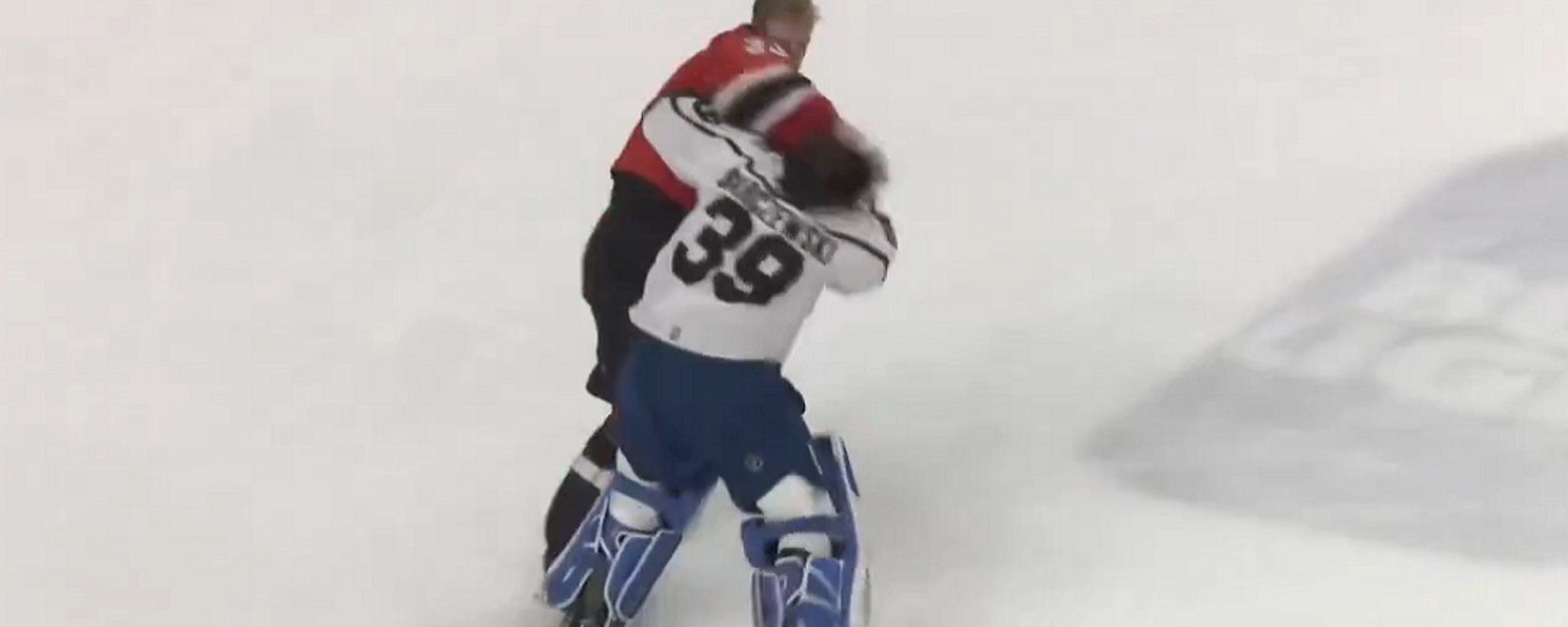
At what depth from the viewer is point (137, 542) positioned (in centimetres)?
163

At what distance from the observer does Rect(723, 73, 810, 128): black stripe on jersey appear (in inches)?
46.4

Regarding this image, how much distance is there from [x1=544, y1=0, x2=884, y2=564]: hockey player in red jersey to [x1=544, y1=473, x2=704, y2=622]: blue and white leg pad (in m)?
0.06

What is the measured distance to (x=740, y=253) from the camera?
1.18m

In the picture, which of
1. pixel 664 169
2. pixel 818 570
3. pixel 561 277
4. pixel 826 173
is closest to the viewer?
pixel 826 173

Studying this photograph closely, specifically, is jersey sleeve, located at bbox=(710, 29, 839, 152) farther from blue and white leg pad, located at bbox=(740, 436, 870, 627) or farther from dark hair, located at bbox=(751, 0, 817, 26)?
blue and white leg pad, located at bbox=(740, 436, 870, 627)

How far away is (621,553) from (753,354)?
22cm

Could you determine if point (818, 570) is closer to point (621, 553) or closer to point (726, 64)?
point (621, 553)

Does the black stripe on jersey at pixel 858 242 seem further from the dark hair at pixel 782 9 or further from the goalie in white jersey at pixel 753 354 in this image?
the dark hair at pixel 782 9

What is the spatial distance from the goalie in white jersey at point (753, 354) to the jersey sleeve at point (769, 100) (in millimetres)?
15

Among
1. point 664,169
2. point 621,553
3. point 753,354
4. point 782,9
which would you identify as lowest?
point 621,553

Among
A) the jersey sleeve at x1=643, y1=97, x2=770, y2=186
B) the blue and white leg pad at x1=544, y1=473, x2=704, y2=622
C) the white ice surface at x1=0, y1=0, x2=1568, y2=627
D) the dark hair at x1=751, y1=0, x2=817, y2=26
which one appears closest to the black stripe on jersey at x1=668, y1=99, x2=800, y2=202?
the jersey sleeve at x1=643, y1=97, x2=770, y2=186

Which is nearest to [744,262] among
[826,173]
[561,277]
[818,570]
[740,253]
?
[740,253]

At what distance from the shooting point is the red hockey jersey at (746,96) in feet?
3.82

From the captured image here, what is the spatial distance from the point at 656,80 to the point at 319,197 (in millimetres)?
555
